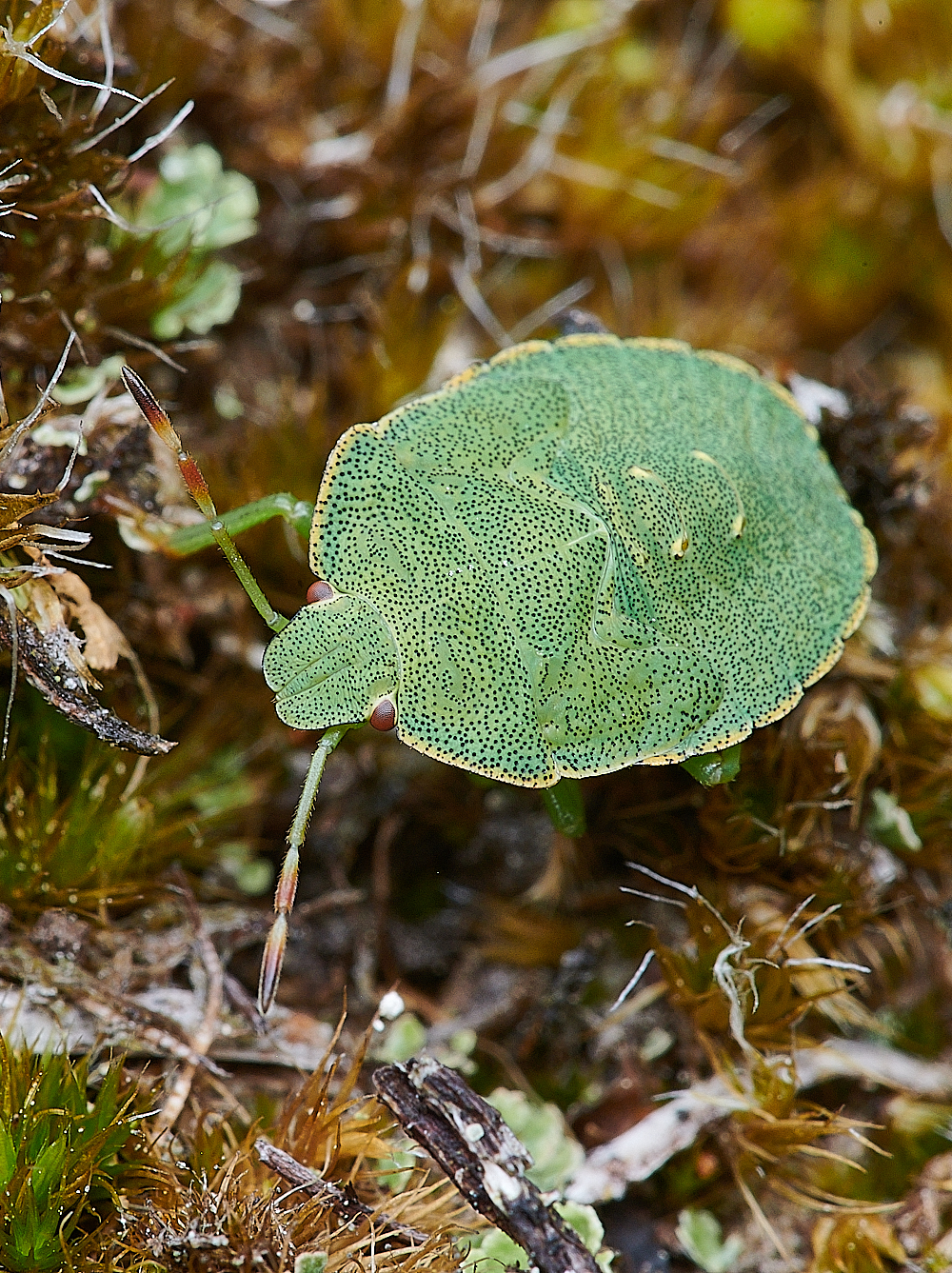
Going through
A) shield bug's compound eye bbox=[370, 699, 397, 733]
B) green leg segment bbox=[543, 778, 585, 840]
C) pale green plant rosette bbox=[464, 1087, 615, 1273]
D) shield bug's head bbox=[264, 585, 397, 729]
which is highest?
shield bug's head bbox=[264, 585, 397, 729]

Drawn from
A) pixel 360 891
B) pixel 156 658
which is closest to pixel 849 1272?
pixel 360 891

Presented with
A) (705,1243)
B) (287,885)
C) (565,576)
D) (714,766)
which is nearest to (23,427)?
(287,885)

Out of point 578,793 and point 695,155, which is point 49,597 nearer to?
point 578,793

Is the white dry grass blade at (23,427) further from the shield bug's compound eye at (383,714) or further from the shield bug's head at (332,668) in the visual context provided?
the shield bug's compound eye at (383,714)

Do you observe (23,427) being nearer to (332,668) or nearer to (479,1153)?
(332,668)

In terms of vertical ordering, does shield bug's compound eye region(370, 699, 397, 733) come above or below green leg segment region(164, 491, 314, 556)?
below

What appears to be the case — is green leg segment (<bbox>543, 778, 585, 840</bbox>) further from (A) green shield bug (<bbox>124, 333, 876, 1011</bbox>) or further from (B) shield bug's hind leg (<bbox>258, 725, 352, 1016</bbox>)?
(B) shield bug's hind leg (<bbox>258, 725, 352, 1016</bbox>)

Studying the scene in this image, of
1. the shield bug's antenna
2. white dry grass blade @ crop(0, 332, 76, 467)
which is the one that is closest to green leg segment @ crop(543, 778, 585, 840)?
the shield bug's antenna
